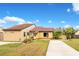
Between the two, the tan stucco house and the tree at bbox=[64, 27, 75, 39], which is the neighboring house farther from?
the tree at bbox=[64, 27, 75, 39]

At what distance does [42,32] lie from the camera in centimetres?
2166

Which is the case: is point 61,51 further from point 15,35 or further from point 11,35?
point 11,35

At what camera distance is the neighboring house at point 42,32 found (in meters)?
20.2

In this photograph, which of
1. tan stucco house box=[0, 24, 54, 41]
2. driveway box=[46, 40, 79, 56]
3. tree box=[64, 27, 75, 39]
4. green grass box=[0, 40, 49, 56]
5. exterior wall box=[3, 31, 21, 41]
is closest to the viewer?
driveway box=[46, 40, 79, 56]

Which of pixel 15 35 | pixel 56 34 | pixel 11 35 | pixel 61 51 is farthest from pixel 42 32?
pixel 61 51

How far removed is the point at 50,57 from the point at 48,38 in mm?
9480

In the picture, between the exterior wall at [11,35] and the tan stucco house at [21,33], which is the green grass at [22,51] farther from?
the exterior wall at [11,35]

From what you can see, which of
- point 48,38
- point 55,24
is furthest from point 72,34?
point 55,24

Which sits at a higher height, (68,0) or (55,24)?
(68,0)

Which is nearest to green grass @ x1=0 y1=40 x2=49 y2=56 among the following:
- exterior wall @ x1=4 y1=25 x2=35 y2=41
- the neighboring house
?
exterior wall @ x1=4 y1=25 x2=35 y2=41

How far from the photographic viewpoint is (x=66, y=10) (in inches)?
590

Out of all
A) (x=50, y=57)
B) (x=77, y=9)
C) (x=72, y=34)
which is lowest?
(x=50, y=57)

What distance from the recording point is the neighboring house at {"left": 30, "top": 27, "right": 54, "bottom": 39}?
66.1ft

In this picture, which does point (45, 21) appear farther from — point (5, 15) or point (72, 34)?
point (72, 34)
